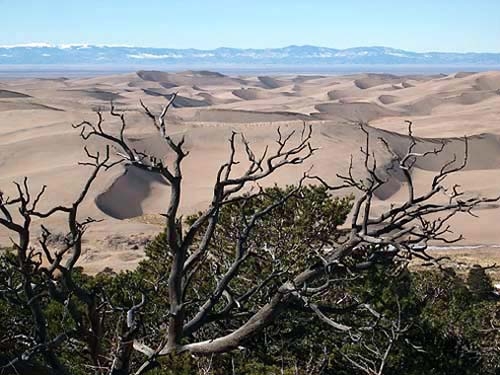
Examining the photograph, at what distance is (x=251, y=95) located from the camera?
107500 millimetres

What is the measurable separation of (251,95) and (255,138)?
5839 centimetres

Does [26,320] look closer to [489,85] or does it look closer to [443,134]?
[443,134]

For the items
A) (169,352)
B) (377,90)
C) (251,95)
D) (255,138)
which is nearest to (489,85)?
(377,90)

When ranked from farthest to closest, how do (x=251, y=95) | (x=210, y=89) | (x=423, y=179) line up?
(x=210, y=89)
(x=251, y=95)
(x=423, y=179)

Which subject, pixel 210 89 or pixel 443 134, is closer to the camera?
pixel 443 134

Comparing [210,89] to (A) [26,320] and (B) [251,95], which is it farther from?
(A) [26,320]

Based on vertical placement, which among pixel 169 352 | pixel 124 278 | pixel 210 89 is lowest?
pixel 210 89

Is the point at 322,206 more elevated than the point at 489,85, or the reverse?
the point at 322,206

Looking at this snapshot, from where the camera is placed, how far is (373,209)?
1344 inches

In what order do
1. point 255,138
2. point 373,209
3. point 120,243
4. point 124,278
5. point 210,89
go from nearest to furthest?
point 124,278, point 120,243, point 373,209, point 255,138, point 210,89

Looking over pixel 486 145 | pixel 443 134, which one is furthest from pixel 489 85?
pixel 486 145

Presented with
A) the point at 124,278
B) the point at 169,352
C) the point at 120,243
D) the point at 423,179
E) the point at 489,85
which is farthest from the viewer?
the point at 489,85

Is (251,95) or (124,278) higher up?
(124,278)

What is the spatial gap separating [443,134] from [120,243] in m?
37.9
